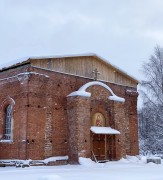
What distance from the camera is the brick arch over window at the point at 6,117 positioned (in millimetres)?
17508

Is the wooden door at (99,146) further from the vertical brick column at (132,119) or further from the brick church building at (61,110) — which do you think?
the vertical brick column at (132,119)

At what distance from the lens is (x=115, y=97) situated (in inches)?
782

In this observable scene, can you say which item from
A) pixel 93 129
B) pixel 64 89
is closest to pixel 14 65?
pixel 64 89

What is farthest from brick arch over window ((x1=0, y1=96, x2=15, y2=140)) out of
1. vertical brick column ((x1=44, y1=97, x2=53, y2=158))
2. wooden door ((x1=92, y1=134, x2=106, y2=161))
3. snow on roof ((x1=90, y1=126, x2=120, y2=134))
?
wooden door ((x1=92, y1=134, x2=106, y2=161))

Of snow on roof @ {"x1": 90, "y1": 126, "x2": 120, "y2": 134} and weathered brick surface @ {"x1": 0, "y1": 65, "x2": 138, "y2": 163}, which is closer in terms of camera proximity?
weathered brick surface @ {"x1": 0, "y1": 65, "x2": 138, "y2": 163}

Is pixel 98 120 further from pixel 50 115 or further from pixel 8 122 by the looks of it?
pixel 8 122

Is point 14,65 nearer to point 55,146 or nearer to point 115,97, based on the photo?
point 55,146

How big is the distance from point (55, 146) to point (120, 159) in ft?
14.5

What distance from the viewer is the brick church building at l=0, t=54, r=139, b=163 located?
54.3 feet

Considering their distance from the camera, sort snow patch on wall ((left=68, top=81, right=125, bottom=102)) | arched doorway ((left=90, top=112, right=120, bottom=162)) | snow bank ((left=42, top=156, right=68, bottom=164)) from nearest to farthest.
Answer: snow bank ((left=42, top=156, right=68, bottom=164))
snow patch on wall ((left=68, top=81, right=125, bottom=102))
arched doorway ((left=90, top=112, right=120, bottom=162))

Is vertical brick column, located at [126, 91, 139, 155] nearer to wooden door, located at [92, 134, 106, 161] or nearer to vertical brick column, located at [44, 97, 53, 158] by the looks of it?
wooden door, located at [92, 134, 106, 161]

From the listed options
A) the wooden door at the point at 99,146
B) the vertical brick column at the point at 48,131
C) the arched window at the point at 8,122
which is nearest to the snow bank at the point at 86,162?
the vertical brick column at the point at 48,131

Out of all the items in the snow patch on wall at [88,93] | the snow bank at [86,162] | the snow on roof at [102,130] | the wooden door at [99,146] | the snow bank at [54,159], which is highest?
the snow patch on wall at [88,93]

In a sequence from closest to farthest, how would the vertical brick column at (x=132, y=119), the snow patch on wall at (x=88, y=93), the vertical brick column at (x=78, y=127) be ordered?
1. the vertical brick column at (x=78, y=127)
2. the snow patch on wall at (x=88, y=93)
3. the vertical brick column at (x=132, y=119)
